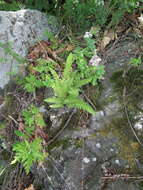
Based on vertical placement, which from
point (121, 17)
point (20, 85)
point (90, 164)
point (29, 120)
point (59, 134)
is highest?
point (121, 17)

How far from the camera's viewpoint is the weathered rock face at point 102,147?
2.32 metres

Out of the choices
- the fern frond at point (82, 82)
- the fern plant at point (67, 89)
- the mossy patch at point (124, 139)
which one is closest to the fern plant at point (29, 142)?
the fern plant at point (67, 89)

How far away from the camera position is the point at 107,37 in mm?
3256

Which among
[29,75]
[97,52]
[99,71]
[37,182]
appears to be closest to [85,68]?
[99,71]

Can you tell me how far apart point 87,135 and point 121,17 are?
5.70 ft

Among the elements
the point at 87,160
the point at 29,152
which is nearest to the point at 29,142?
the point at 29,152

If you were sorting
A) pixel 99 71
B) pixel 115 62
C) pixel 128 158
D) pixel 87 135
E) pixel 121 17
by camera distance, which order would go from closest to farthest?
1. pixel 128 158
2. pixel 87 135
3. pixel 99 71
4. pixel 115 62
5. pixel 121 17

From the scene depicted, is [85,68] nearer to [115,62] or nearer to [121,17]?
[115,62]

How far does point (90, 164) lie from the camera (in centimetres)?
240

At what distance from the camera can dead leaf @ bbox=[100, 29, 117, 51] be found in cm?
321

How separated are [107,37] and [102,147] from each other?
153cm

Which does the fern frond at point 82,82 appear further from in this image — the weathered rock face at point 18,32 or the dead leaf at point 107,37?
the weathered rock face at point 18,32

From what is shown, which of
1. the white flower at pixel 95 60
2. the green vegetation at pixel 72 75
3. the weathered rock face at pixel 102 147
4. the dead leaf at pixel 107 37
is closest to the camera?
the weathered rock face at pixel 102 147

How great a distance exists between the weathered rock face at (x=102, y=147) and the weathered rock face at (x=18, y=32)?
1.10m
